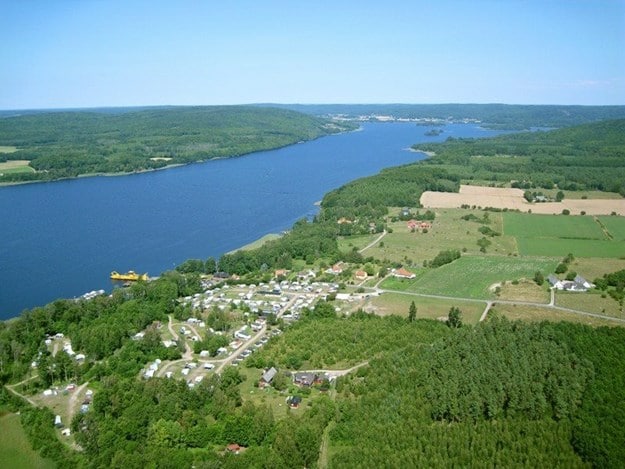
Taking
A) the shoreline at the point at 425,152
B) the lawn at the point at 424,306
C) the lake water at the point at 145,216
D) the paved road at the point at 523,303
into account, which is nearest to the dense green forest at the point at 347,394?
the lawn at the point at 424,306

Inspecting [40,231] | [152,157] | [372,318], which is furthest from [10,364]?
[152,157]

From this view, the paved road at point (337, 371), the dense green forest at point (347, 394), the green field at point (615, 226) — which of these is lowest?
the green field at point (615, 226)

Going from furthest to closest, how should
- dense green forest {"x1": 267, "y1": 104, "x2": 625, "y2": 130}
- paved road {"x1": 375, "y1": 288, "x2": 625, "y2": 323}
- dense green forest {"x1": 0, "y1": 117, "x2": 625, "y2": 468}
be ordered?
dense green forest {"x1": 267, "y1": 104, "x2": 625, "y2": 130}, paved road {"x1": 375, "y1": 288, "x2": 625, "y2": 323}, dense green forest {"x1": 0, "y1": 117, "x2": 625, "y2": 468}

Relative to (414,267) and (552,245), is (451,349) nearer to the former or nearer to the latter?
(414,267)

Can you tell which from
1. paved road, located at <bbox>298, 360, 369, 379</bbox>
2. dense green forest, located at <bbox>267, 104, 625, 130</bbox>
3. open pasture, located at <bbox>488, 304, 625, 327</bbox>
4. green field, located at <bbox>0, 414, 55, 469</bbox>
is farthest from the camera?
dense green forest, located at <bbox>267, 104, 625, 130</bbox>

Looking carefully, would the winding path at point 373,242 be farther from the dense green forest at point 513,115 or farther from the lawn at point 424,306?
the dense green forest at point 513,115

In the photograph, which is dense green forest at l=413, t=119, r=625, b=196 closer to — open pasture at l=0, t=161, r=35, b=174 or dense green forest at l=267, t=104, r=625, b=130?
dense green forest at l=267, t=104, r=625, b=130

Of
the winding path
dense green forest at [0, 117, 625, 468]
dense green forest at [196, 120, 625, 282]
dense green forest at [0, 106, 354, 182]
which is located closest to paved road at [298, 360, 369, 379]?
dense green forest at [0, 117, 625, 468]
